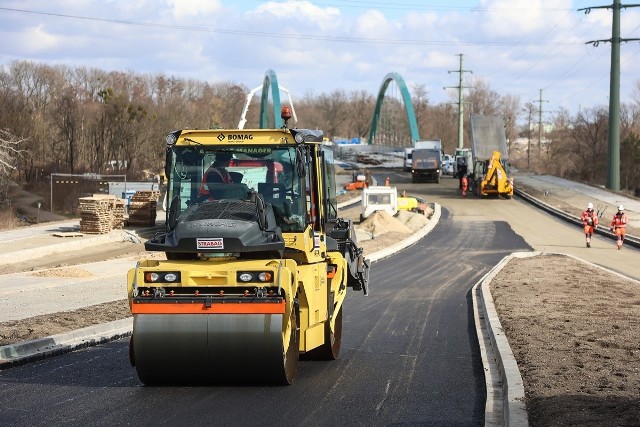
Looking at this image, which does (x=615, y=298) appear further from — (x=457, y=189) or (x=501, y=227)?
(x=457, y=189)

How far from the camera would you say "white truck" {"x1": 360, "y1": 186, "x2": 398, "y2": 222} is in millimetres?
51438

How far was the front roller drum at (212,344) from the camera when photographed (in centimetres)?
998

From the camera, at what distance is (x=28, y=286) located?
24.2 metres

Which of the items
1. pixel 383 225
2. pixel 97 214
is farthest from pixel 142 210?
pixel 383 225

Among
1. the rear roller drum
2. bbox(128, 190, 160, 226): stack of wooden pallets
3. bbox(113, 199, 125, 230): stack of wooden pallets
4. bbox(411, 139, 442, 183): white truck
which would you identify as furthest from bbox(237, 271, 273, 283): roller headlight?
bbox(411, 139, 442, 183): white truck

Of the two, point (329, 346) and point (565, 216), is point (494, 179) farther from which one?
point (329, 346)

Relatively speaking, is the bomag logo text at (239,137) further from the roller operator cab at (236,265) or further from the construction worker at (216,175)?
the construction worker at (216,175)

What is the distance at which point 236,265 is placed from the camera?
1025 cm

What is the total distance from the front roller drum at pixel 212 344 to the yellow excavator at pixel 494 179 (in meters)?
53.0

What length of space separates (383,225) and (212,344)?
3688 cm

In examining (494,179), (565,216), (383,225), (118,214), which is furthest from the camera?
(494,179)

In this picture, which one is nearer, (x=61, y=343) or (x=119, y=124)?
(x=61, y=343)

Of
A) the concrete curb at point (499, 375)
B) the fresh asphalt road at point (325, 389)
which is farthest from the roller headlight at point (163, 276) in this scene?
the concrete curb at point (499, 375)

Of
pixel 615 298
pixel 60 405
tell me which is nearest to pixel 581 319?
pixel 615 298
